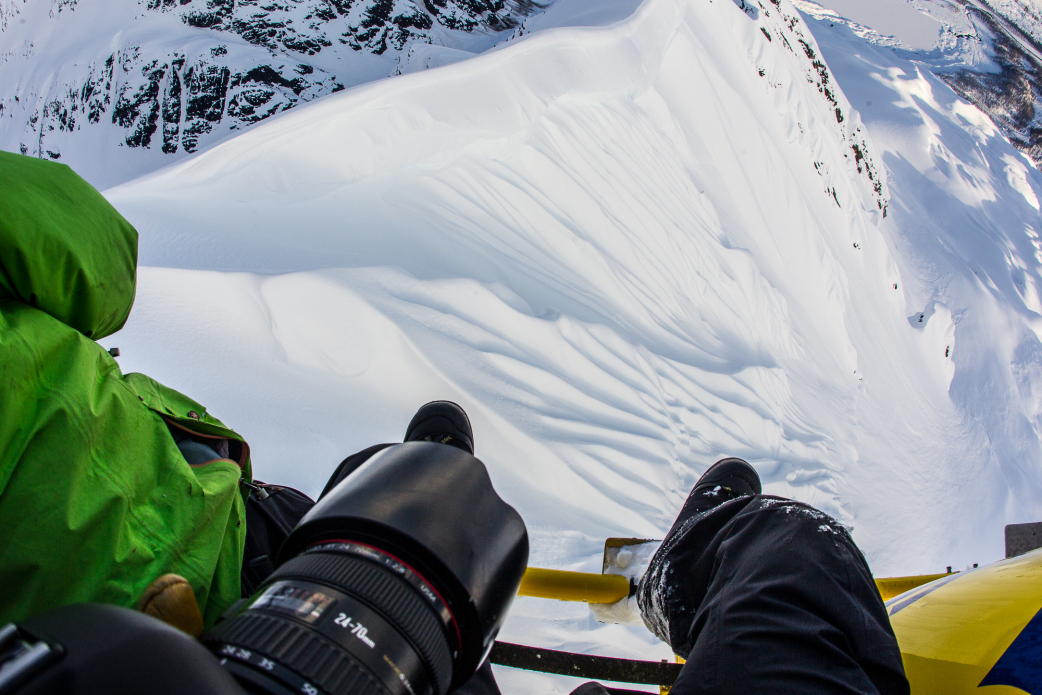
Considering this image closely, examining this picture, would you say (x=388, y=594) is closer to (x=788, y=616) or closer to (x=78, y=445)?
(x=78, y=445)

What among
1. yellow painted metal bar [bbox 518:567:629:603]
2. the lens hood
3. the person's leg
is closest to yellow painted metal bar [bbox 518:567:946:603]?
yellow painted metal bar [bbox 518:567:629:603]

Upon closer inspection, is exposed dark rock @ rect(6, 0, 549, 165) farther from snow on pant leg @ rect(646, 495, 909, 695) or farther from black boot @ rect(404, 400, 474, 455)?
snow on pant leg @ rect(646, 495, 909, 695)

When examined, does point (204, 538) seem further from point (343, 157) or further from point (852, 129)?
point (852, 129)

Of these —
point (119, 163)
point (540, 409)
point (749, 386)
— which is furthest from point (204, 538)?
point (119, 163)

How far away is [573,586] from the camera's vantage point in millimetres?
1007

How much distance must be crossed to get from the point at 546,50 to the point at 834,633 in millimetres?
2975

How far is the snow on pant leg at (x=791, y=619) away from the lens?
0.69 metres

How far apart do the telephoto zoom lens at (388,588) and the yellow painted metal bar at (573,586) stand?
0.41 m

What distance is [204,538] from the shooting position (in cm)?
71

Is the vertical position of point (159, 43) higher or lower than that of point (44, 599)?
lower

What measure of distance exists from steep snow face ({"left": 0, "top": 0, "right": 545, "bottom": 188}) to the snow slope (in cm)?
2855

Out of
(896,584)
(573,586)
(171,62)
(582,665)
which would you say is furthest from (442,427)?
(171,62)

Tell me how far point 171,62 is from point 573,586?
38154 mm

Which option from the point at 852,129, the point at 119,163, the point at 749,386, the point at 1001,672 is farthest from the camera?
the point at 119,163
